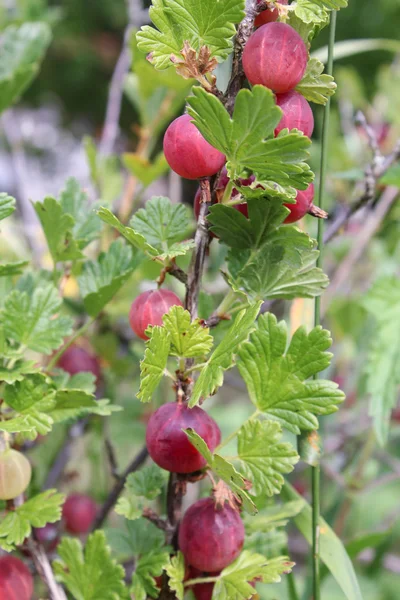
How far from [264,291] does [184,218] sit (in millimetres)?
53

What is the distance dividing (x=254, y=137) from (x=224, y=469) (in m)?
0.13

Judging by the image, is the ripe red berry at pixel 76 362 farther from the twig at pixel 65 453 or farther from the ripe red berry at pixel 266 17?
the ripe red berry at pixel 266 17

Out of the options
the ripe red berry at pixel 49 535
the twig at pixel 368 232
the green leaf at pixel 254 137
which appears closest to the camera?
the green leaf at pixel 254 137

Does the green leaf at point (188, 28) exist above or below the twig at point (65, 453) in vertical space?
above

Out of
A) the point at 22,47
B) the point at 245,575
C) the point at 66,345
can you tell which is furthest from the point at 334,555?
the point at 22,47

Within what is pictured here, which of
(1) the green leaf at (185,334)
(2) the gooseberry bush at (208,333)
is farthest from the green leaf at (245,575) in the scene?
(1) the green leaf at (185,334)

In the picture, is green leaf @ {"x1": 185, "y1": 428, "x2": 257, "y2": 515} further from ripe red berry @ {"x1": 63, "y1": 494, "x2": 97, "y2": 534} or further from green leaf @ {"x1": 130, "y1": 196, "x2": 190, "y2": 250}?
ripe red berry @ {"x1": 63, "y1": 494, "x2": 97, "y2": 534}

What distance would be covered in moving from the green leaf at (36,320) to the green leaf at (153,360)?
3.6 inches

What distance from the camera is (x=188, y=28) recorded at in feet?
0.78

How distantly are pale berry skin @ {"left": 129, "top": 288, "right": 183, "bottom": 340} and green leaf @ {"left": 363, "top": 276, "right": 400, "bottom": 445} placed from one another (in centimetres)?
24

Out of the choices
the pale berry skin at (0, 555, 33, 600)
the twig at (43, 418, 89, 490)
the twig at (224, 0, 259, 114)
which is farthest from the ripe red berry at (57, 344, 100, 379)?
the twig at (224, 0, 259, 114)

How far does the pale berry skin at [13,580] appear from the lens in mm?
295

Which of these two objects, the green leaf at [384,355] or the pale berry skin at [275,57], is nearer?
the pale berry skin at [275,57]

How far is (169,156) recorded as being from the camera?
0.25m
